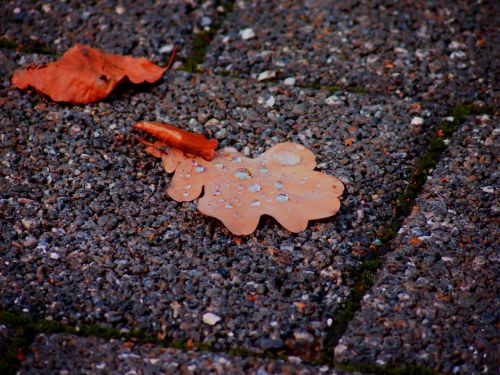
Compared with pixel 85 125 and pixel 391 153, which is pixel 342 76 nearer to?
pixel 391 153

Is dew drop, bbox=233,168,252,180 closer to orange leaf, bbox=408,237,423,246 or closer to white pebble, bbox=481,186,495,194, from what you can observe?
orange leaf, bbox=408,237,423,246

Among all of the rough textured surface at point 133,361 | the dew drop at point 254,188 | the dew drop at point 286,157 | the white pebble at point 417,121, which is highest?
the dew drop at point 254,188

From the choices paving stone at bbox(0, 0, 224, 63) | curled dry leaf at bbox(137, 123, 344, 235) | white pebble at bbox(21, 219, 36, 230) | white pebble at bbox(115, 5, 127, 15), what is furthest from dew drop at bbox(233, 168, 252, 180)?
white pebble at bbox(115, 5, 127, 15)

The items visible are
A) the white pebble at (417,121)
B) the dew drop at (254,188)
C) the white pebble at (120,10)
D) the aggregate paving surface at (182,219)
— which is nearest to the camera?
the aggregate paving surface at (182,219)

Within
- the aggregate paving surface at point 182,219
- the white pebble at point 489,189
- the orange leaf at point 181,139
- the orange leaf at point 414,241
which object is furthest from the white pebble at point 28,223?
the white pebble at point 489,189

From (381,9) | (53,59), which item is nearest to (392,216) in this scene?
(381,9)

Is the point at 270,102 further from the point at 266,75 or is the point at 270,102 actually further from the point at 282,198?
the point at 282,198

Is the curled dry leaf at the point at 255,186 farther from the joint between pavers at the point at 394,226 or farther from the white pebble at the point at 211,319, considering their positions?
the white pebble at the point at 211,319

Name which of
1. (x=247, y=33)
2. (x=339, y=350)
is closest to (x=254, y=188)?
(x=339, y=350)
